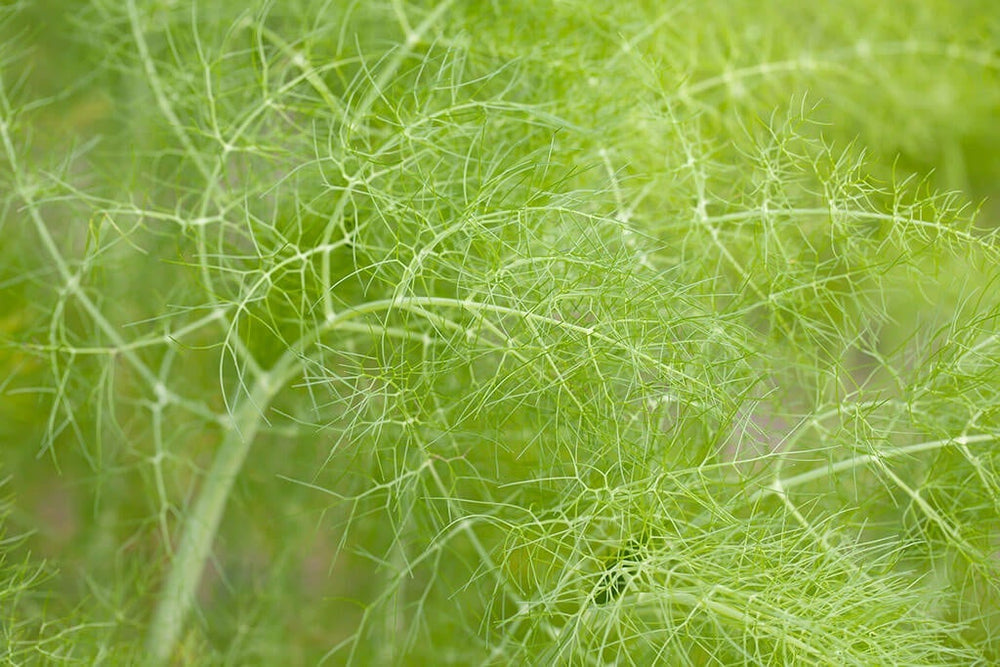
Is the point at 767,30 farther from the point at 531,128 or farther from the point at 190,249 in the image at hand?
the point at 190,249

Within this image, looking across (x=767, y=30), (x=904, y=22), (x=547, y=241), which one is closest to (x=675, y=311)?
(x=547, y=241)

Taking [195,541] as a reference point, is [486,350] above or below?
above

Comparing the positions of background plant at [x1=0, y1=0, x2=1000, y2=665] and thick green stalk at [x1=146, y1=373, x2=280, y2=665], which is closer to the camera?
background plant at [x1=0, y1=0, x2=1000, y2=665]

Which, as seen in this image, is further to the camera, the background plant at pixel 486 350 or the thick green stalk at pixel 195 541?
the thick green stalk at pixel 195 541

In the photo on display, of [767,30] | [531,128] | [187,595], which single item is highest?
[531,128]

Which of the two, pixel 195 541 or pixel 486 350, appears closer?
pixel 486 350

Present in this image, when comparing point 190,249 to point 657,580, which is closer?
point 657,580

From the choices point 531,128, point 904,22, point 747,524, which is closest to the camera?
point 747,524

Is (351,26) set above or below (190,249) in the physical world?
above
